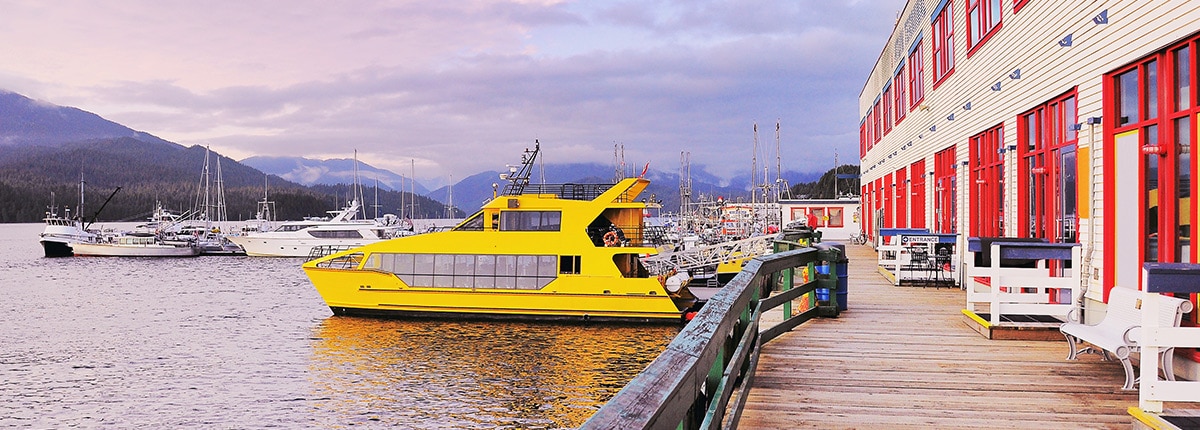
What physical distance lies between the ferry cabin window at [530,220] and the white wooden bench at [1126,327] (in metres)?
17.5

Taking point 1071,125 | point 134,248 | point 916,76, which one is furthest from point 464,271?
point 134,248

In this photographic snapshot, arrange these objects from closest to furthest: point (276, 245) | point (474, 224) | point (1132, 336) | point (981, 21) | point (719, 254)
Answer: point (1132, 336), point (981, 21), point (474, 224), point (719, 254), point (276, 245)

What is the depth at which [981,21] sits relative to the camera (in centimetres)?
1501

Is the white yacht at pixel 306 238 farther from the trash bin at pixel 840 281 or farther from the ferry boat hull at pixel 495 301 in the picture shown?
the trash bin at pixel 840 281

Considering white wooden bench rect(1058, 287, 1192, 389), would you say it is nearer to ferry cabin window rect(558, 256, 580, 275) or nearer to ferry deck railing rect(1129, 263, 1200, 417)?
ferry deck railing rect(1129, 263, 1200, 417)

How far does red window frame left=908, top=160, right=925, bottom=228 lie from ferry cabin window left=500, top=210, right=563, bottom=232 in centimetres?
913

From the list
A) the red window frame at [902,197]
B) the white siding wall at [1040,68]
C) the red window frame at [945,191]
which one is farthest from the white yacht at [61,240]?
the white siding wall at [1040,68]

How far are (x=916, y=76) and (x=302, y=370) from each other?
1658cm

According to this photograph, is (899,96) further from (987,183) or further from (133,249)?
(133,249)

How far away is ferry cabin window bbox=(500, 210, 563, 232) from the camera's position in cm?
2316

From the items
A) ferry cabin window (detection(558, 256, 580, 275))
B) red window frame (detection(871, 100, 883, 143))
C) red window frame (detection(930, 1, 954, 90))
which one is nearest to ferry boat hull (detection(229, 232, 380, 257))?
red window frame (detection(871, 100, 883, 143))

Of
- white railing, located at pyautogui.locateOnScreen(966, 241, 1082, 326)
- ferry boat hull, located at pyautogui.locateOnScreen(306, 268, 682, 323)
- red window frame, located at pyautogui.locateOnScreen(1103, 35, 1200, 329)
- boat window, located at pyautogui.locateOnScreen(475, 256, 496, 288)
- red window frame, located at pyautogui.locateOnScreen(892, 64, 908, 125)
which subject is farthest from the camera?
red window frame, located at pyautogui.locateOnScreen(892, 64, 908, 125)

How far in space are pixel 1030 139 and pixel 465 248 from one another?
14.5 metres

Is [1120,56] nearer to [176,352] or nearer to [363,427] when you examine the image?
[363,427]
